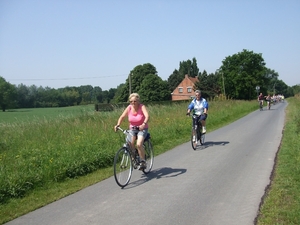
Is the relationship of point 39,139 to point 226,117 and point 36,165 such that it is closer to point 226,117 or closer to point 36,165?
point 36,165

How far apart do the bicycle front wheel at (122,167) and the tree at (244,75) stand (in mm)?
72287

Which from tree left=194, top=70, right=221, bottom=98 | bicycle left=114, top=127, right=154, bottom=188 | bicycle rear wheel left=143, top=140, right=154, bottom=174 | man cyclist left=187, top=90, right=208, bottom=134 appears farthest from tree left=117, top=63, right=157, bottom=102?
bicycle left=114, top=127, right=154, bottom=188

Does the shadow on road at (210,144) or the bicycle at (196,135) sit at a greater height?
the bicycle at (196,135)

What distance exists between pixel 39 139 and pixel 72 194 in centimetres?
545

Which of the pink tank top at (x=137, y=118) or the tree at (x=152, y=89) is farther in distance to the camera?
the tree at (x=152, y=89)

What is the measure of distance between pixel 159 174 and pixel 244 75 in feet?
239

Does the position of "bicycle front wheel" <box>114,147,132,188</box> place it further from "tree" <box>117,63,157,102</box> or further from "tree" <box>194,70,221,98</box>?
"tree" <box>117,63,157,102</box>

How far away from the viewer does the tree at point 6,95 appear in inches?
1558

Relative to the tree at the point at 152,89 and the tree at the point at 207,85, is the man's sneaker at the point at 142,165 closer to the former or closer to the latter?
the tree at the point at 152,89

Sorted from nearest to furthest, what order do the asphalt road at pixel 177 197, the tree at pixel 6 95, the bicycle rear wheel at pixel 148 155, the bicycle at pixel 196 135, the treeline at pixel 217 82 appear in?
the asphalt road at pixel 177 197, the bicycle rear wheel at pixel 148 155, the bicycle at pixel 196 135, the tree at pixel 6 95, the treeline at pixel 217 82

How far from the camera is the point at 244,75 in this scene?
76188 millimetres

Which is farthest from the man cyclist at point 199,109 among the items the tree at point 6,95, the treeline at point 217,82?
the treeline at point 217,82

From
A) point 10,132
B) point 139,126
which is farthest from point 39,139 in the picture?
point 139,126

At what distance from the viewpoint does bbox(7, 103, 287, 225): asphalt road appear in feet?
15.4
